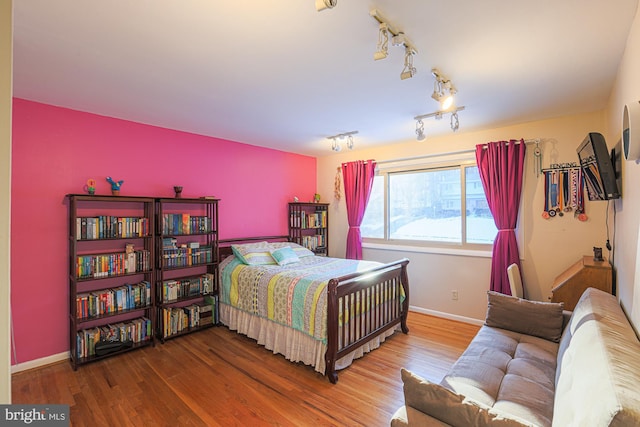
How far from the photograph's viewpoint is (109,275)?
2.99 metres

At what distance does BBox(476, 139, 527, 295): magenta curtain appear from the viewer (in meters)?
3.46

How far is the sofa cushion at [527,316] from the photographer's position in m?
2.29

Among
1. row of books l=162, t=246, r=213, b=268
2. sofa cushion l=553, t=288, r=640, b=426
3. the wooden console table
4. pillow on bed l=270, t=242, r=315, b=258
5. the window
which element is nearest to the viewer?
sofa cushion l=553, t=288, r=640, b=426

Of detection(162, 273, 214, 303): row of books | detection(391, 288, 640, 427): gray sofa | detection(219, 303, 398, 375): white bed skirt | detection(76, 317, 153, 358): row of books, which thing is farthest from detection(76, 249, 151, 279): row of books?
detection(391, 288, 640, 427): gray sofa

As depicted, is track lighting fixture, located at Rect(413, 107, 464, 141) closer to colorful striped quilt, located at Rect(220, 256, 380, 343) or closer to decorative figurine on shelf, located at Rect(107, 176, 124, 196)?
colorful striped quilt, located at Rect(220, 256, 380, 343)

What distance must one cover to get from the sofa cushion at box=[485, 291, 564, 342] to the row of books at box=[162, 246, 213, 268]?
3131mm

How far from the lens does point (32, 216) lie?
9.02 feet

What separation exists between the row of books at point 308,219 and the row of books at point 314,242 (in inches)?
7.4

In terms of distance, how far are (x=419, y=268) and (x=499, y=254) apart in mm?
1070

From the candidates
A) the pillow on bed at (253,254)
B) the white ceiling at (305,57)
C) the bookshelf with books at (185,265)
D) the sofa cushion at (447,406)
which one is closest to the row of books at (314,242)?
the pillow on bed at (253,254)

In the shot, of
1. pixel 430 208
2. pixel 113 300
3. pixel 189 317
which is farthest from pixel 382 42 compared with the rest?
pixel 189 317

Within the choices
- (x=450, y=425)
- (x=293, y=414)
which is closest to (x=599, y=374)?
(x=450, y=425)

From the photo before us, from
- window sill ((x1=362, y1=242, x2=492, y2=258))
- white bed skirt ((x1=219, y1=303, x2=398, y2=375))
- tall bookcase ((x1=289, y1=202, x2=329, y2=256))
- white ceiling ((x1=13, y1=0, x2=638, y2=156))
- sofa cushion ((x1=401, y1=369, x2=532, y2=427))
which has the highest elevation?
white ceiling ((x1=13, y1=0, x2=638, y2=156))

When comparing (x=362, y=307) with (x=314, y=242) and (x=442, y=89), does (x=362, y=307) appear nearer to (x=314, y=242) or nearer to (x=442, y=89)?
(x=442, y=89)
